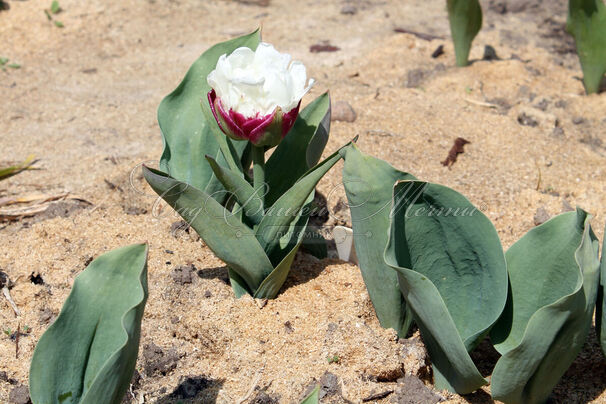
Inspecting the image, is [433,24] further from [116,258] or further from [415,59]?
[116,258]

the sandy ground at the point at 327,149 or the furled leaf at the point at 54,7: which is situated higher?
the furled leaf at the point at 54,7

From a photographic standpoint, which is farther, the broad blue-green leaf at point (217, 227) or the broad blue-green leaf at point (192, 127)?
the broad blue-green leaf at point (192, 127)

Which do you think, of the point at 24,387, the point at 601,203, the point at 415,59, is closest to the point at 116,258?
the point at 24,387

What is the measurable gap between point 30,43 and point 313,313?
3.28 m

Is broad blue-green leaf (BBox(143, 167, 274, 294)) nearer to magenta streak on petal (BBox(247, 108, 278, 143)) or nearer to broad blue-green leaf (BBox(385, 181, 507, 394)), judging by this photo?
magenta streak on petal (BBox(247, 108, 278, 143))

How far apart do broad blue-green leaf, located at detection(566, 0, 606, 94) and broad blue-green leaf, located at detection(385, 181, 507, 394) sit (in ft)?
6.77

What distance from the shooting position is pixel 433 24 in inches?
192

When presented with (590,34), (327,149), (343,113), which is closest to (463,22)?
(590,34)

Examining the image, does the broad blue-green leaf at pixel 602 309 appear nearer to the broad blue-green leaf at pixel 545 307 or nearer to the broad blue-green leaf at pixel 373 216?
the broad blue-green leaf at pixel 545 307

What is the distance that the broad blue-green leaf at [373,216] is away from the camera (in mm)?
1769

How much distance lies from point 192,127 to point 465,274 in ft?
3.27

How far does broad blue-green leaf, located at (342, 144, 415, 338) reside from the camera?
177cm

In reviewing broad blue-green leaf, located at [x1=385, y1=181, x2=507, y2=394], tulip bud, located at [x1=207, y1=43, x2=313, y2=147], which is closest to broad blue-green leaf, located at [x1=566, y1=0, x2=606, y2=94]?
broad blue-green leaf, located at [x1=385, y1=181, x2=507, y2=394]

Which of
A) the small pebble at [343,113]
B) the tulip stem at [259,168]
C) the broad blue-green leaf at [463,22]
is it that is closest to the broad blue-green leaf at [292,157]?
the tulip stem at [259,168]
